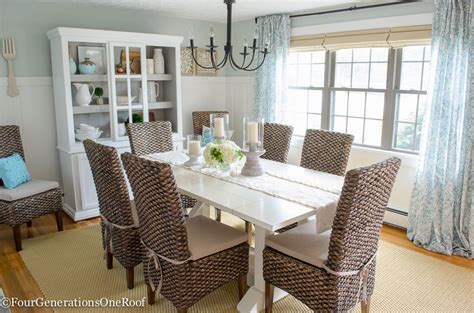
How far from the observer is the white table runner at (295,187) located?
Answer: 7.14ft

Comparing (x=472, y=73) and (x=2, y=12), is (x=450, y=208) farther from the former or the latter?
(x=2, y=12)

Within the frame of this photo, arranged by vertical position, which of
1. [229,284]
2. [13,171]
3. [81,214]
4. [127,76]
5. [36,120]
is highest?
[127,76]

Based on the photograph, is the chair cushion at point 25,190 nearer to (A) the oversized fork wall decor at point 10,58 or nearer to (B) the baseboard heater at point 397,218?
(A) the oversized fork wall decor at point 10,58

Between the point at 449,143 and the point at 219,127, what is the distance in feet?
6.22

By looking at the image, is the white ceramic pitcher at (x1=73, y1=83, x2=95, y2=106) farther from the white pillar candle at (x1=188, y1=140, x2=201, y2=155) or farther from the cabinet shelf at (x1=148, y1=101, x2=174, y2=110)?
the white pillar candle at (x1=188, y1=140, x2=201, y2=155)

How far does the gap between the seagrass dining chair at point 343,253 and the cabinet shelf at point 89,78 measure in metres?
2.75

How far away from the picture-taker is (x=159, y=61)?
4.52m

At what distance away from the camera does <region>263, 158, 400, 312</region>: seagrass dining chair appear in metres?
1.85

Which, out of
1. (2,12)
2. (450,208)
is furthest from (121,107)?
(450,208)

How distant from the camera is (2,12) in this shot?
12.2 feet

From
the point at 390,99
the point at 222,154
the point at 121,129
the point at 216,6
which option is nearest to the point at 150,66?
the point at 121,129

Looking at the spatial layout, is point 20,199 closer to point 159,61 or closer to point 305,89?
point 159,61

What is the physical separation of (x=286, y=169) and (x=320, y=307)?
3.86 ft

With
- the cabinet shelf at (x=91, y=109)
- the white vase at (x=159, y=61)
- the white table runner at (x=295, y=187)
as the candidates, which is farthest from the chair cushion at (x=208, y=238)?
the white vase at (x=159, y=61)
